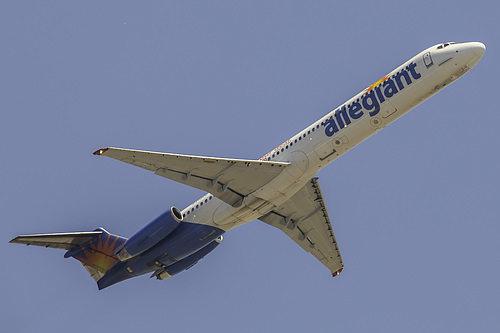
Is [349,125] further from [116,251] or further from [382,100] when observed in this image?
[116,251]

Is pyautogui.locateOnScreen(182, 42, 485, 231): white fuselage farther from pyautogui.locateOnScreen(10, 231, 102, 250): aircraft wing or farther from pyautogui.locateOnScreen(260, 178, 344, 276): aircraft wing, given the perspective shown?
pyautogui.locateOnScreen(10, 231, 102, 250): aircraft wing

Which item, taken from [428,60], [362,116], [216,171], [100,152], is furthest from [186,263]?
[428,60]

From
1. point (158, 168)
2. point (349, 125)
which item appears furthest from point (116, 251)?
point (349, 125)

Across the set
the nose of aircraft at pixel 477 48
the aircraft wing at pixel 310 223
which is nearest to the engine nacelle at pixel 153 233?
the aircraft wing at pixel 310 223

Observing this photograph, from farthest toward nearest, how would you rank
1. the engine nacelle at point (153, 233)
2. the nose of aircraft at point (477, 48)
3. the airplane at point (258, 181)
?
the engine nacelle at point (153, 233) < the airplane at point (258, 181) < the nose of aircraft at point (477, 48)

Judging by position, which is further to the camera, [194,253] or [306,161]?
[194,253]

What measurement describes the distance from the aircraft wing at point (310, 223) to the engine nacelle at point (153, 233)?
6596 mm

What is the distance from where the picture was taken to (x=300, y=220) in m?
46.2

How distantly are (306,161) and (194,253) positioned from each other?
10742mm

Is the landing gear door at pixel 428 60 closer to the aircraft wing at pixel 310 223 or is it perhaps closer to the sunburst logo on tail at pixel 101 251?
the aircraft wing at pixel 310 223

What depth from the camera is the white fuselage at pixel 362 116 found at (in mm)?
37469

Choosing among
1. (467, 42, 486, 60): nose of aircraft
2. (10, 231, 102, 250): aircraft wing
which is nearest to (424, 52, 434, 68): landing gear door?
(467, 42, 486, 60): nose of aircraft

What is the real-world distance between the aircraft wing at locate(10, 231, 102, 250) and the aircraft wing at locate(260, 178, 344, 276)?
38.2 feet

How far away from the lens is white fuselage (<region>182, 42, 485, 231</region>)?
3747 cm
